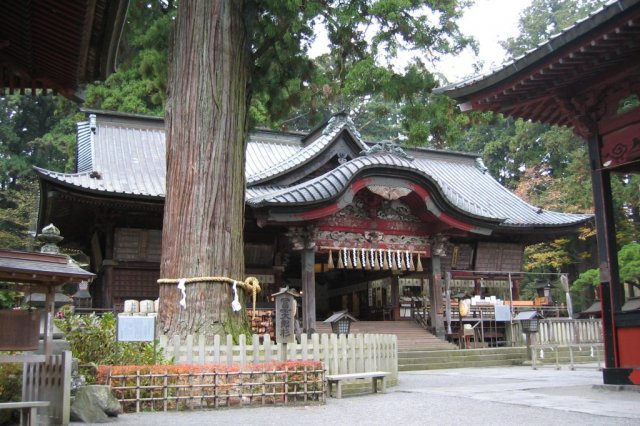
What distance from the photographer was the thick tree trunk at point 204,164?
1023 centimetres

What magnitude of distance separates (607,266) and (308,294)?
9076 millimetres

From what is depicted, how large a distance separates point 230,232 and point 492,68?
4873mm

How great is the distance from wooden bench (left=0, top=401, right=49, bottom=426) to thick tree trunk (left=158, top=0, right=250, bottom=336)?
3.71 meters

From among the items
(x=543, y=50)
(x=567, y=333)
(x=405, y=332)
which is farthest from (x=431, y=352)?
(x=543, y=50)

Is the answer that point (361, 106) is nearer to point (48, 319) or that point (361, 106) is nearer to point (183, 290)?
point (183, 290)

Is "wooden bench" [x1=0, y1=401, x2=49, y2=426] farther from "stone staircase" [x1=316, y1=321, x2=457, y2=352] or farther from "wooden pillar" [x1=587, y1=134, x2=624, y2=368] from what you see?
"stone staircase" [x1=316, y1=321, x2=457, y2=352]

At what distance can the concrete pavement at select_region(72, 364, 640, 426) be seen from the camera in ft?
23.0

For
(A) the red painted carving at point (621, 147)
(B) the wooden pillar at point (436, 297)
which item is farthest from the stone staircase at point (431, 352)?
(A) the red painted carving at point (621, 147)

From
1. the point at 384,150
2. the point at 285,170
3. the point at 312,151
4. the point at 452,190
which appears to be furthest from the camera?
the point at 312,151

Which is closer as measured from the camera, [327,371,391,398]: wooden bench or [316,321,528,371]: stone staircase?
[327,371,391,398]: wooden bench

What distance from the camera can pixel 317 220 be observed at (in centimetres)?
1750

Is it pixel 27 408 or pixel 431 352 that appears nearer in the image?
pixel 27 408

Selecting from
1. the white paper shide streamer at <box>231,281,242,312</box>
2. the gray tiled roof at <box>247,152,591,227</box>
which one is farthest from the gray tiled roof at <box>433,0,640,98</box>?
the gray tiled roof at <box>247,152,591,227</box>

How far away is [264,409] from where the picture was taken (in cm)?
844
